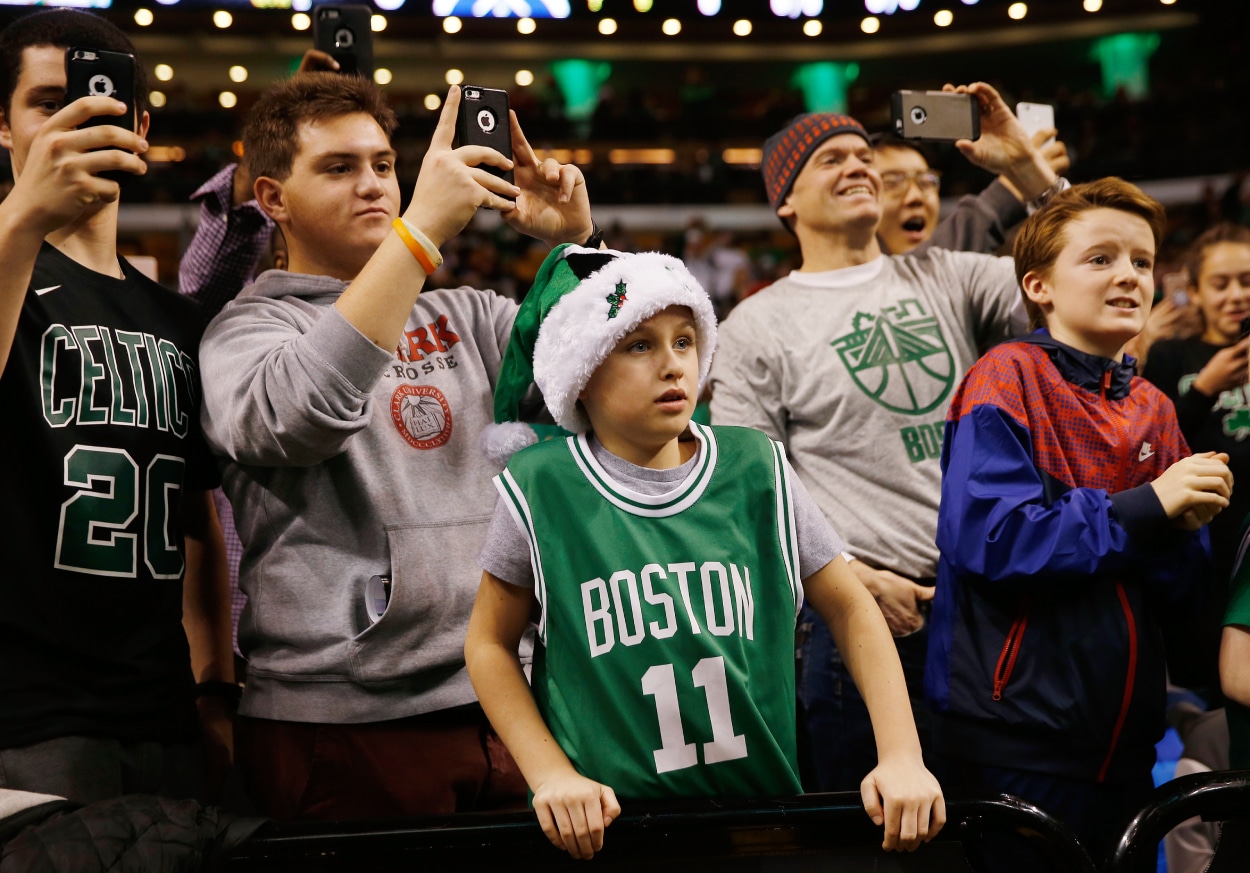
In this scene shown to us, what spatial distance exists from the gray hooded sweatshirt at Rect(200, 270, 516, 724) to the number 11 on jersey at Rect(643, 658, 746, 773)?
0.47 m

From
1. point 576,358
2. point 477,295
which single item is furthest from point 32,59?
point 576,358

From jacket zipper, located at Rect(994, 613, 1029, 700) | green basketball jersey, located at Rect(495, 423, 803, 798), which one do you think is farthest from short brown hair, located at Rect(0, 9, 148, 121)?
jacket zipper, located at Rect(994, 613, 1029, 700)

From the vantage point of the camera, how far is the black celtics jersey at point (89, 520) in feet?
5.40

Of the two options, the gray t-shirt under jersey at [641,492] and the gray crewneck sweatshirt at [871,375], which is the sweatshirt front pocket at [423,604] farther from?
the gray crewneck sweatshirt at [871,375]

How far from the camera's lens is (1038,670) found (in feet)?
5.83

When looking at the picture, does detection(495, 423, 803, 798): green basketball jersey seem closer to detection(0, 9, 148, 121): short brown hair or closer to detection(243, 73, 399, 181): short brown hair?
detection(243, 73, 399, 181): short brown hair

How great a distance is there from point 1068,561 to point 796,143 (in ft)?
4.87

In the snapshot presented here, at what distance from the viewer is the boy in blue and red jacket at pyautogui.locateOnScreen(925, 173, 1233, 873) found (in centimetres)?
171

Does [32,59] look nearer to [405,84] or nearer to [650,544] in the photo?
[650,544]

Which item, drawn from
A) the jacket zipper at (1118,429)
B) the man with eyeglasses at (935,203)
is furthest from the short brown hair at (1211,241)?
the jacket zipper at (1118,429)

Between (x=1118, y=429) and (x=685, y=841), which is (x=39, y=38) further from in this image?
(x=1118, y=429)

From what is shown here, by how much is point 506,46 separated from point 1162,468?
1815 cm

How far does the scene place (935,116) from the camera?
2.47 metres

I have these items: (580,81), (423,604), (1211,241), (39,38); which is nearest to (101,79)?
(39,38)
